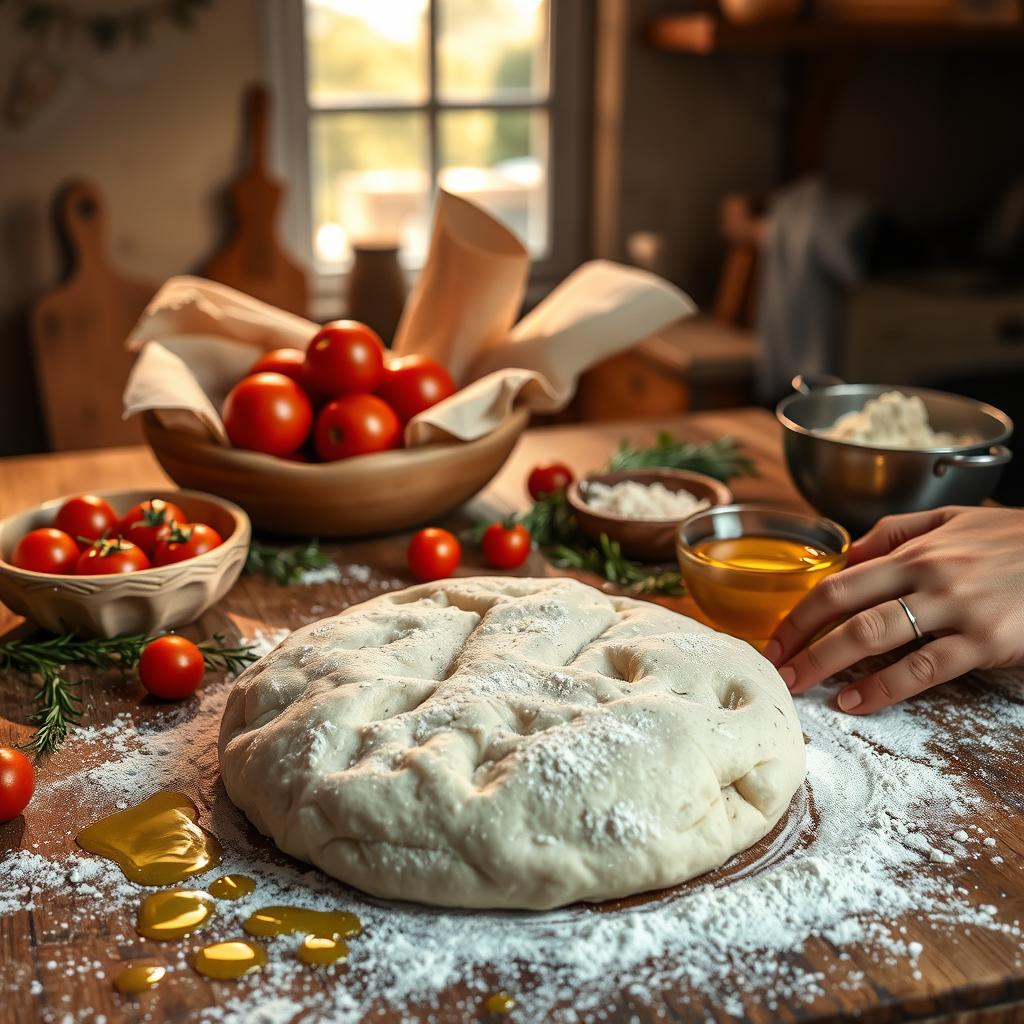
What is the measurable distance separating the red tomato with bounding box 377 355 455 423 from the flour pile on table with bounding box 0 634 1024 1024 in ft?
2.22

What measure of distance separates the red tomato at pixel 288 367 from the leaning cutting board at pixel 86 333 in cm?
173

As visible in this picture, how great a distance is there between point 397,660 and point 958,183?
11.7ft

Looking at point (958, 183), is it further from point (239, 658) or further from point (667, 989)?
point (667, 989)

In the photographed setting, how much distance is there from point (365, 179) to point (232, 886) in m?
3.07

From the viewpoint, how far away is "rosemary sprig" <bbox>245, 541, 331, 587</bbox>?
1.54m

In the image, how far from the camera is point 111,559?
1321mm

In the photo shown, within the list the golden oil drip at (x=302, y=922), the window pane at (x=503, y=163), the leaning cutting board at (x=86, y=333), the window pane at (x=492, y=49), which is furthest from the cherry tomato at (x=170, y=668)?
the window pane at (x=492, y=49)

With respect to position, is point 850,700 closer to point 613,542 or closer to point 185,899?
point 613,542

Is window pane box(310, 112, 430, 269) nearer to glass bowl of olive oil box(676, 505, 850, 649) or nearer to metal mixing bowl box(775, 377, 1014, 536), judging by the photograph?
metal mixing bowl box(775, 377, 1014, 536)

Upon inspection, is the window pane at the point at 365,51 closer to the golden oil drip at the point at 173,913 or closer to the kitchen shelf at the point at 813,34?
the kitchen shelf at the point at 813,34

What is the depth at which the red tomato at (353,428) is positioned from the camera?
5.24ft

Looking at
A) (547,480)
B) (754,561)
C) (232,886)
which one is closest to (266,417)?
(547,480)

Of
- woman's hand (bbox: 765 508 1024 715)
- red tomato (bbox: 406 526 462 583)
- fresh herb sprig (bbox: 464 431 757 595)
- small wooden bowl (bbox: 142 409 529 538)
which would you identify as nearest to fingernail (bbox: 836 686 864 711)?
woman's hand (bbox: 765 508 1024 715)

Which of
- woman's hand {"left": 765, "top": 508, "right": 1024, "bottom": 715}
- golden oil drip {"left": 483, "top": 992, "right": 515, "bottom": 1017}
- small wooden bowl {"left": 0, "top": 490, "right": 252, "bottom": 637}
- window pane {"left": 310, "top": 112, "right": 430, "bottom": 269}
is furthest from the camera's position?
window pane {"left": 310, "top": 112, "right": 430, "bottom": 269}
